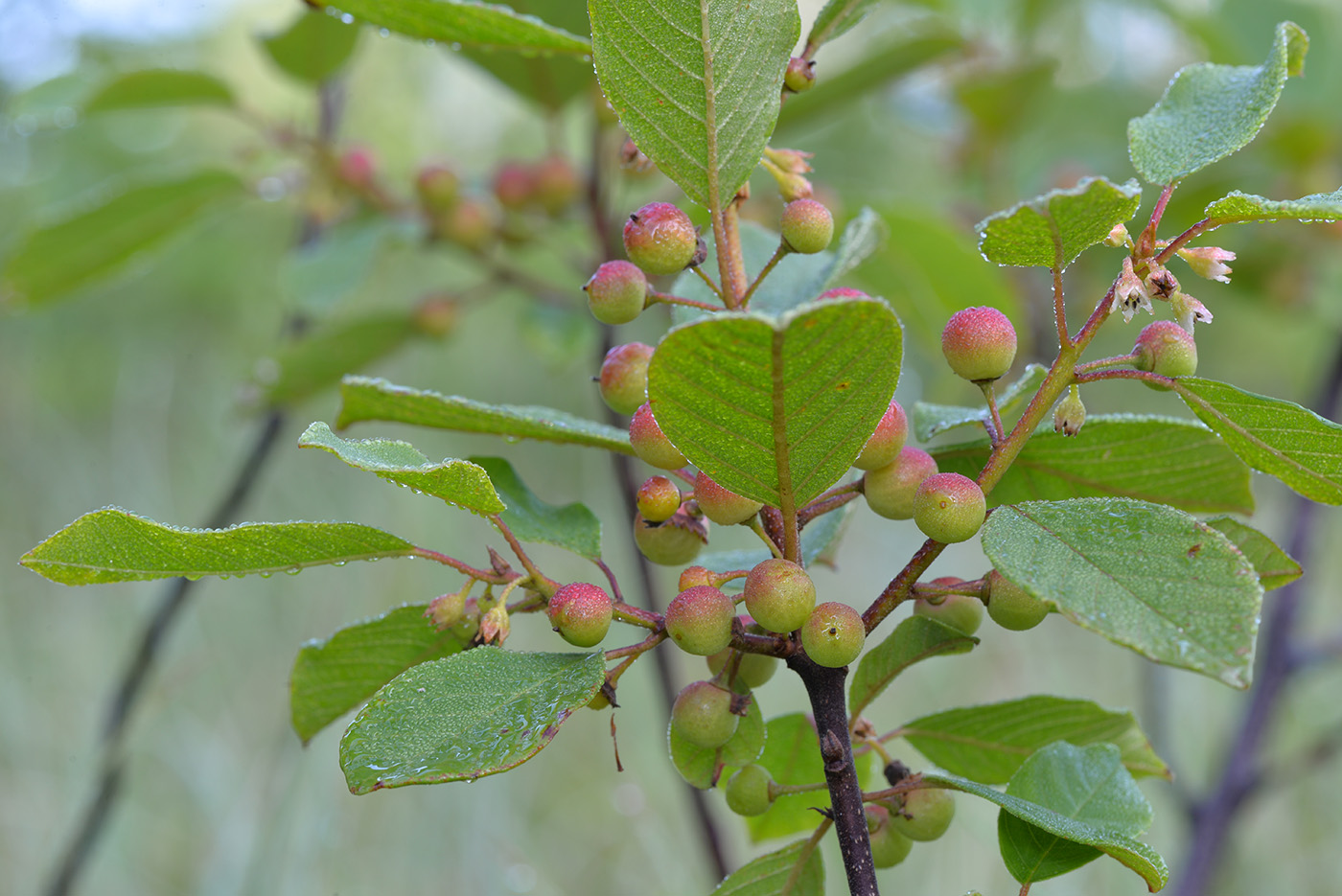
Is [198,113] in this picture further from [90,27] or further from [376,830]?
[376,830]

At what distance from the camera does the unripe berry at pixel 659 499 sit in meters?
0.52

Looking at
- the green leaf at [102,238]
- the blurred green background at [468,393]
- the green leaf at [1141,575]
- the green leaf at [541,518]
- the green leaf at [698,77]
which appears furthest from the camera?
the blurred green background at [468,393]

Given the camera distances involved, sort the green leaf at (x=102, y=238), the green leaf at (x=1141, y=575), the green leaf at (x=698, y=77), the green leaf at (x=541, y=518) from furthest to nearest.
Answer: the green leaf at (x=102, y=238) → the green leaf at (x=541, y=518) → the green leaf at (x=698, y=77) → the green leaf at (x=1141, y=575)

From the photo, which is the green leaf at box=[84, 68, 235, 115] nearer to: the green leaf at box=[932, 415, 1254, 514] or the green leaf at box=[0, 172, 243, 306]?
the green leaf at box=[0, 172, 243, 306]

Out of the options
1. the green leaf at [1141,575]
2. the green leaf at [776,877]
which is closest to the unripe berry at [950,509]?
the green leaf at [1141,575]

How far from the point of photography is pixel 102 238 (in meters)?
1.29

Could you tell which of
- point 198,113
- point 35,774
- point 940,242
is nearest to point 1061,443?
point 940,242

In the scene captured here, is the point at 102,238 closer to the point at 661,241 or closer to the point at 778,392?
the point at 661,241

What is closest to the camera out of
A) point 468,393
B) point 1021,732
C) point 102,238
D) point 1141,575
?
point 1141,575

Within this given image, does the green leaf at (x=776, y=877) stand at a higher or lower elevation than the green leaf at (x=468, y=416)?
lower

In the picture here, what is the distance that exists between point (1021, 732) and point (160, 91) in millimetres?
1276

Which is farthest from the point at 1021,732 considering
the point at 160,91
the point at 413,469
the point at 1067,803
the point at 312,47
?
the point at 160,91

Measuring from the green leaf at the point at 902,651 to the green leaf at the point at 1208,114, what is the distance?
0.79 ft

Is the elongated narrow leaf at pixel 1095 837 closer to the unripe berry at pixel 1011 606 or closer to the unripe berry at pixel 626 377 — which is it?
the unripe berry at pixel 1011 606
